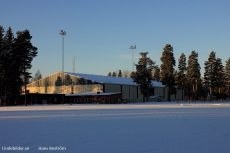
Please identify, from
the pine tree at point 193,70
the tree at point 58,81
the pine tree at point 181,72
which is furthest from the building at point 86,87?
the pine tree at point 193,70

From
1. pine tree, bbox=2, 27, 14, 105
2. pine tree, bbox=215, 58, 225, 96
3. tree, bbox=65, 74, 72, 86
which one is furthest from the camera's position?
pine tree, bbox=215, 58, 225, 96

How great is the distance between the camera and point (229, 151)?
8.14m

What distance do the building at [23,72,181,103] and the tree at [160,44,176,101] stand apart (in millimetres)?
8693

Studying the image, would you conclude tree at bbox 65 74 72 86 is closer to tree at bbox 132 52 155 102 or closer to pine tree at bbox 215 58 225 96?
tree at bbox 132 52 155 102

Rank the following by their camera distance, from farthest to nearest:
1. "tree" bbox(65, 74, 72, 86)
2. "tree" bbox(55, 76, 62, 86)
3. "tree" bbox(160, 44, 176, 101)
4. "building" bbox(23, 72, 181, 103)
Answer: "tree" bbox(160, 44, 176, 101) → "tree" bbox(55, 76, 62, 86) → "tree" bbox(65, 74, 72, 86) → "building" bbox(23, 72, 181, 103)

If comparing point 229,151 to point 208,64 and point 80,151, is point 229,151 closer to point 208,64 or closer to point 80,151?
point 80,151

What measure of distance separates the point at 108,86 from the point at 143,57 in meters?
13.8

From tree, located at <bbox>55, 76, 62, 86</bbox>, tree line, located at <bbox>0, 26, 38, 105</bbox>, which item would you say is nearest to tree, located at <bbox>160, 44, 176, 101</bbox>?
tree, located at <bbox>55, 76, 62, 86</bbox>

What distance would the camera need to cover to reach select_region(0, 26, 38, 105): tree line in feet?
167

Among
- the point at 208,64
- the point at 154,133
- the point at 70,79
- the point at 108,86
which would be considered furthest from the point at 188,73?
the point at 154,133

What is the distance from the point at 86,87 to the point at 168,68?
26053 millimetres

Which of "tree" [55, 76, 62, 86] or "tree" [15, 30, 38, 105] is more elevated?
"tree" [15, 30, 38, 105]

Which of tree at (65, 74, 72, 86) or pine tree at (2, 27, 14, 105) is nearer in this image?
pine tree at (2, 27, 14, 105)

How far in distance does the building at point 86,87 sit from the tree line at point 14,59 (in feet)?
54.2
